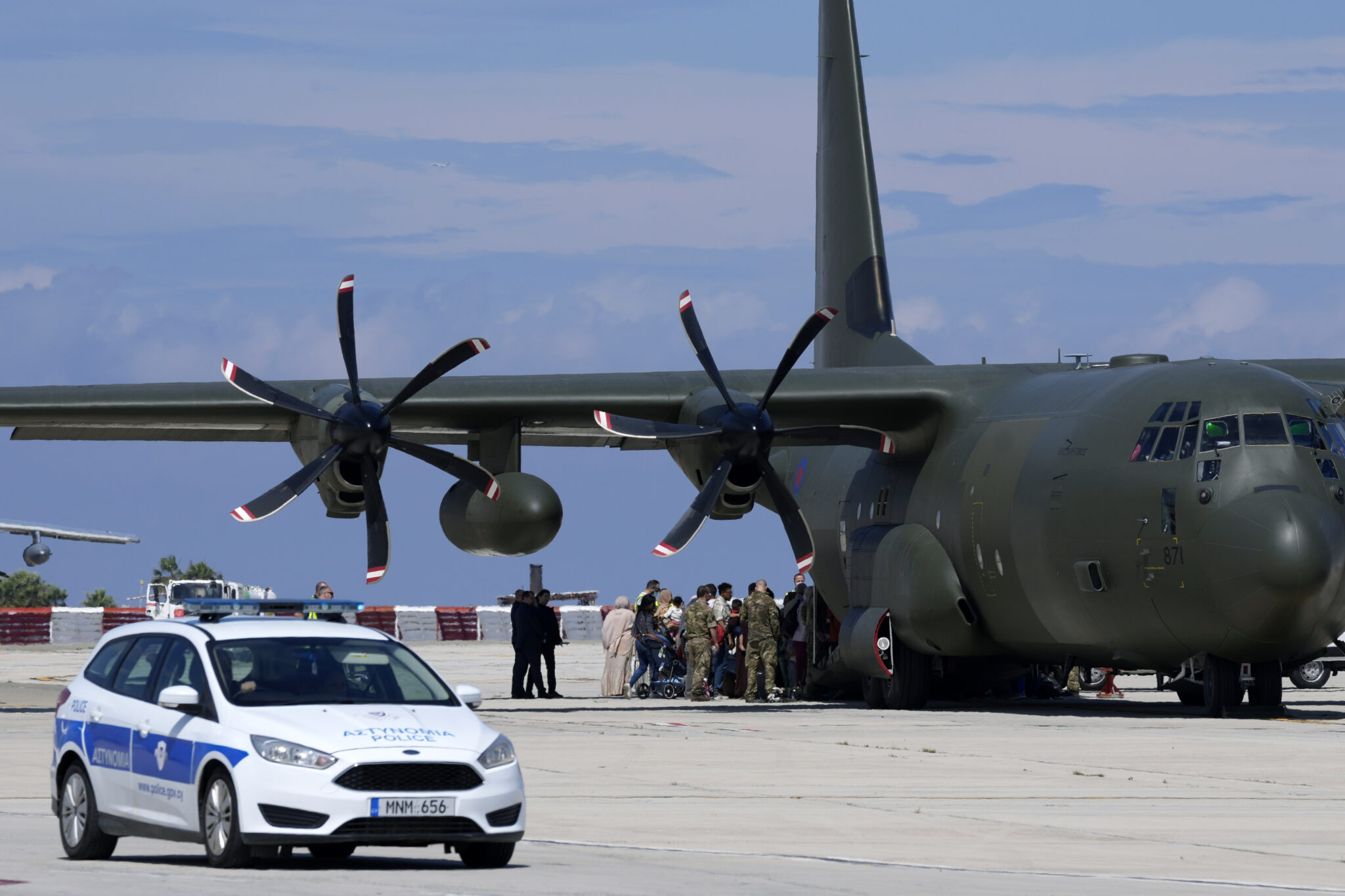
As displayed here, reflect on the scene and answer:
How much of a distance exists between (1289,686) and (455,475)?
18.0 m

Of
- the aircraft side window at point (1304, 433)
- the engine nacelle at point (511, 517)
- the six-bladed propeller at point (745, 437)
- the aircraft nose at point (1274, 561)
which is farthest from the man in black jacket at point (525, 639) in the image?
the aircraft side window at point (1304, 433)

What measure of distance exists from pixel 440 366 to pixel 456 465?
143 cm

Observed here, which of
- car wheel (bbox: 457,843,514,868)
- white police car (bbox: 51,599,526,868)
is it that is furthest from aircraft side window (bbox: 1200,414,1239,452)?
car wheel (bbox: 457,843,514,868)

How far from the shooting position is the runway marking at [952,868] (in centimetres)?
997

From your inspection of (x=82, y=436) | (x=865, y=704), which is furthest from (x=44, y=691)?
(x=865, y=704)

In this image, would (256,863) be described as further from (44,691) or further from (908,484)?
(44,691)

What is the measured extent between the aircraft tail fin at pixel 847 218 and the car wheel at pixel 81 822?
20891 millimetres

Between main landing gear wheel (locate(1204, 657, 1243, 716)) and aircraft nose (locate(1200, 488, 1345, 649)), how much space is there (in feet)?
4.34

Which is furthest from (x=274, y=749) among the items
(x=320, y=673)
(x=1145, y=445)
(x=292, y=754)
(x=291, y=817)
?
(x=1145, y=445)

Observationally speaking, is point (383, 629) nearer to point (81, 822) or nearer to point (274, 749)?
point (81, 822)

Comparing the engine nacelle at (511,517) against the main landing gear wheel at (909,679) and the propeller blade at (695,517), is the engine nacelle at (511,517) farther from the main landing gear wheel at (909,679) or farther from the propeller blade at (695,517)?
the main landing gear wheel at (909,679)

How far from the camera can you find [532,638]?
31547 mm

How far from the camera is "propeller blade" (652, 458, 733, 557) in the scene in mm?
25766

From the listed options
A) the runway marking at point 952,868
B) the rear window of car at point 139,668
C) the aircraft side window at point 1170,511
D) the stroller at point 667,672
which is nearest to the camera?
the runway marking at point 952,868
